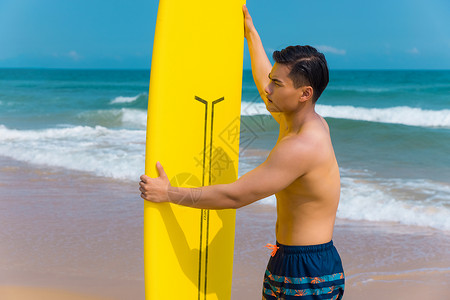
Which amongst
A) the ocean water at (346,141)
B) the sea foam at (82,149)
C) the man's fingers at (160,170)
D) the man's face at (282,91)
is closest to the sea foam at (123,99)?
the ocean water at (346,141)

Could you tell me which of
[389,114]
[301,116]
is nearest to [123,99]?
[389,114]

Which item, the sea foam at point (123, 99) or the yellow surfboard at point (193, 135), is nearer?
the yellow surfboard at point (193, 135)

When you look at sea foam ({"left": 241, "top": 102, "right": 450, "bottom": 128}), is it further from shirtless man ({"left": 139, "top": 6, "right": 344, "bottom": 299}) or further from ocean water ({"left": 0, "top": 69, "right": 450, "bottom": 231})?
shirtless man ({"left": 139, "top": 6, "right": 344, "bottom": 299})

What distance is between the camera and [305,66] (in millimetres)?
1583

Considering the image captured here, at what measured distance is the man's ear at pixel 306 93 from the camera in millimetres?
1606

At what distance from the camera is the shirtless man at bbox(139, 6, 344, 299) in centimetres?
157

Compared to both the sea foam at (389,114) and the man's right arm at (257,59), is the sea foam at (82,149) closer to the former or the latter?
the man's right arm at (257,59)

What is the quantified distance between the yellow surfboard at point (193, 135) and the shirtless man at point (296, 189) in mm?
196

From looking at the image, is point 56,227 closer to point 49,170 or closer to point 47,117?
point 49,170

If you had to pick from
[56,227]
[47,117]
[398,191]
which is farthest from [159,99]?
[47,117]

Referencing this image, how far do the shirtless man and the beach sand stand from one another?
1387 millimetres

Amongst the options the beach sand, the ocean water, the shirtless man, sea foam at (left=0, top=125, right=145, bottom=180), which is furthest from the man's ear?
sea foam at (left=0, top=125, right=145, bottom=180)

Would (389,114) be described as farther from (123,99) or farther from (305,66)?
(305,66)

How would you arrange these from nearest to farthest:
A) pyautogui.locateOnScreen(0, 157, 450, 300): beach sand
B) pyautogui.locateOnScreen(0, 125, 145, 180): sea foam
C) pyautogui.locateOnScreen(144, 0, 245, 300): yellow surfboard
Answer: pyautogui.locateOnScreen(144, 0, 245, 300): yellow surfboard → pyautogui.locateOnScreen(0, 157, 450, 300): beach sand → pyautogui.locateOnScreen(0, 125, 145, 180): sea foam
